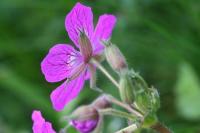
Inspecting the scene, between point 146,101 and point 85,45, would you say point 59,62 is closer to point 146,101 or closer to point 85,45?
point 85,45

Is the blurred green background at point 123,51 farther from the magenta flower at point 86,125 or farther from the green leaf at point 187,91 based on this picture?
the magenta flower at point 86,125

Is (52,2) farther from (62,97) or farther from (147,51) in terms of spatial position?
(62,97)

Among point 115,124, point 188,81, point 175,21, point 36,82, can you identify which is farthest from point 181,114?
point 36,82

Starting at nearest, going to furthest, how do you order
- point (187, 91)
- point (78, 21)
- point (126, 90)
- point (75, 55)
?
1. point (126, 90)
2. point (78, 21)
3. point (75, 55)
4. point (187, 91)

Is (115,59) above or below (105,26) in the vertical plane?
below

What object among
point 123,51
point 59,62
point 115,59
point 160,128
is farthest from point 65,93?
point 123,51

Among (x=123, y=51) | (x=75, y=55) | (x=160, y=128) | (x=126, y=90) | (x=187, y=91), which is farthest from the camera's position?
(x=123, y=51)

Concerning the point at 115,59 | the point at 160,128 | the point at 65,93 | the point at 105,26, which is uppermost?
the point at 105,26
